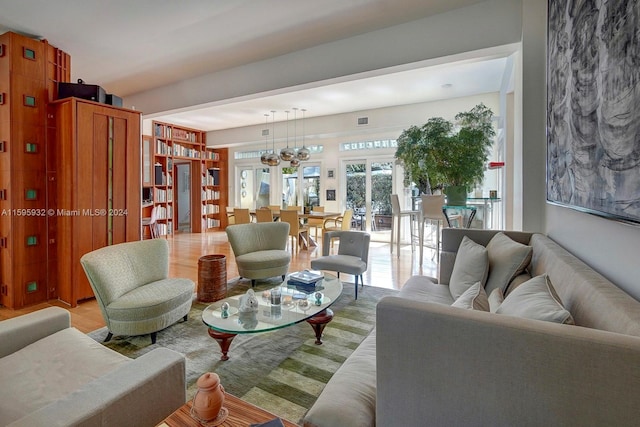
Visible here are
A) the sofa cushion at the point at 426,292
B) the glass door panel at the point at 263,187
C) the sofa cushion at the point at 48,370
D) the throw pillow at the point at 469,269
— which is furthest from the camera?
the glass door panel at the point at 263,187

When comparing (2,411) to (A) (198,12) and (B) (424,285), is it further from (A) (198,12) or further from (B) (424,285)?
(A) (198,12)

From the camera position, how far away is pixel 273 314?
2215 millimetres

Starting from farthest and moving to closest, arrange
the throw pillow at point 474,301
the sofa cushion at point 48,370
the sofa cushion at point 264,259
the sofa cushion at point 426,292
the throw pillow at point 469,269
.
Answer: the sofa cushion at point 264,259 → the sofa cushion at point 426,292 → the throw pillow at point 469,269 → the throw pillow at point 474,301 → the sofa cushion at point 48,370

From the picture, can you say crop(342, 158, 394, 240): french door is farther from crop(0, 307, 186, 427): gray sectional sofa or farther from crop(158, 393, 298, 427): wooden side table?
crop(158, 393, 298, 427): wooden side table

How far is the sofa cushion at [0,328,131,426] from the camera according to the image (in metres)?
1.24

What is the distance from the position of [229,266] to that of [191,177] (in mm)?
5272

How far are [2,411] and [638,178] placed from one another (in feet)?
8.12

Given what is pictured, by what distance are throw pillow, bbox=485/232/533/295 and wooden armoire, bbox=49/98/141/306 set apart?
396 centimetres

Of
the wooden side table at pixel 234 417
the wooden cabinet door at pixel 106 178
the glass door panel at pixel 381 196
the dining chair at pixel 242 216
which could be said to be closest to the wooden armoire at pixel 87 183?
the wooden cabinet door at pixel 106 178

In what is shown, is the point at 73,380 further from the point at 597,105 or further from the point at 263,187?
the point at 263,187

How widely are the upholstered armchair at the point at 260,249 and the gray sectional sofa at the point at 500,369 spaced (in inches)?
107

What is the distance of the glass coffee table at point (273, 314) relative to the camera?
80.5 inches

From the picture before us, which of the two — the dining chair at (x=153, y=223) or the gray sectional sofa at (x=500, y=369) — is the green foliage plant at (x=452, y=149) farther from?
the dining chair at (x=153, y=223)

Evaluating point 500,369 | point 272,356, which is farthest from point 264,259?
point 500,369
